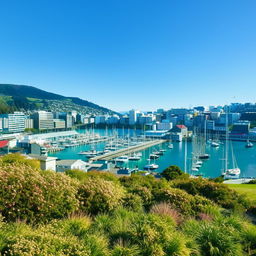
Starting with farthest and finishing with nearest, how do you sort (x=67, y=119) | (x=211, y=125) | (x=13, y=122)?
(x=67, y=119) → (x=211, y=125) → (x=13, y=122)

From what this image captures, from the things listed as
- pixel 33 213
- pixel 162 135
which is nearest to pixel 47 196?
pixel 33 213

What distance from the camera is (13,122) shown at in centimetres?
8688

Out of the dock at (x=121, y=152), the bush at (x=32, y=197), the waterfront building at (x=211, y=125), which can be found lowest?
the dock at (x=121, y=152)

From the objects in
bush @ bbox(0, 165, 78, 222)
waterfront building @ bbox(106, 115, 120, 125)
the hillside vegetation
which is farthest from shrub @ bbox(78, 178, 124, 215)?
waterfront building @ bbox(106, 115, 120, 125)

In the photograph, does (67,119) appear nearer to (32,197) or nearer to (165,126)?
(165,126)

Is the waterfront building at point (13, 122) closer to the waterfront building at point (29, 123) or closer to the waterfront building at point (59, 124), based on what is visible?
the waterfront building at point (29, 123)

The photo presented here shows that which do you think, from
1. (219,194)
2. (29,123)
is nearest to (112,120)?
(29,123)

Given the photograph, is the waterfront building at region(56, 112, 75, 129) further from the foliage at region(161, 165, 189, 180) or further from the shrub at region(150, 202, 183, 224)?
the shrub at region(150, 202, 183, 224)

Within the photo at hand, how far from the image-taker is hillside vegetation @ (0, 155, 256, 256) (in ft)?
11.3

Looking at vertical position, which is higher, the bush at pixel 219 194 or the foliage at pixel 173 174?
the bush at pixel 219 194

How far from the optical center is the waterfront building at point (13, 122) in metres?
84.4

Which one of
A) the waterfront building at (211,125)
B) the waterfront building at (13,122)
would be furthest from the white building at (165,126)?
the waterfront building at (13,122)

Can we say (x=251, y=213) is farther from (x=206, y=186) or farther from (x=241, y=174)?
(x=241, y=174)

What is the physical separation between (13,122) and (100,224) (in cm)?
9365
